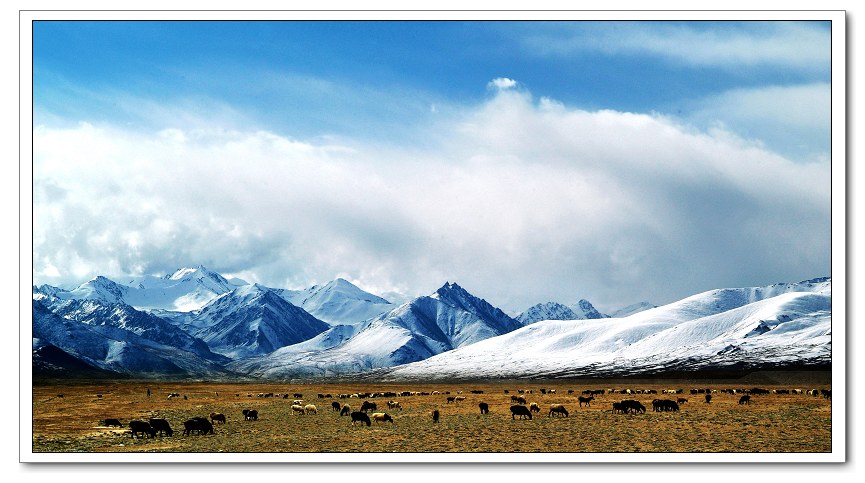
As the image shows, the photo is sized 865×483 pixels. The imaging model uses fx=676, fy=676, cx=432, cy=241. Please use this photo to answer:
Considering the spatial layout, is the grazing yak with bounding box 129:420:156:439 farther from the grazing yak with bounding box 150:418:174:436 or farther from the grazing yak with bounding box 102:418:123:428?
the grazing yak with bounding box 102:418:123:428

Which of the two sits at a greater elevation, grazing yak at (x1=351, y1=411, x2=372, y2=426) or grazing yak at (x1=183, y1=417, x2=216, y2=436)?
grazing yak at (x1=183, y1=417, x2=216, y2=436)

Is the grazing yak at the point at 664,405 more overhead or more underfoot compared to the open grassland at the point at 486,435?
more underfoot

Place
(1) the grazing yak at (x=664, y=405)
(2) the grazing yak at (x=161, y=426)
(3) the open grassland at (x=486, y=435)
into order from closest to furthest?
(3) the open grassland at (x=486, y=435)
(2) the grazing yak at (x=161, y=426)
(1) the grazing yak at (x=664, y=405)

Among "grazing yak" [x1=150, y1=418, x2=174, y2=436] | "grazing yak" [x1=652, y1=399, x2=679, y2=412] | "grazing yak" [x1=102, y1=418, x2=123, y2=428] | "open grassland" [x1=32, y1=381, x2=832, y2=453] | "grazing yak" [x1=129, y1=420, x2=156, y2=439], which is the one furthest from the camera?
"grazing yak" [x1=652, y1=399, x2=679, y2=412]

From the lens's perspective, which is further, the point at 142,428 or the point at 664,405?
the point at 664,405

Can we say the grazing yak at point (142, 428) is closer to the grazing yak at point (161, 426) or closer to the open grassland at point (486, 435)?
the grazing yak at point (161, 426)

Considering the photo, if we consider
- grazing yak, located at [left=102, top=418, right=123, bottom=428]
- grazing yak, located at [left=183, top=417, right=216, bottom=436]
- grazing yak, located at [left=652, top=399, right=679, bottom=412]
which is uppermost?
grazing yak, located at [left=183, top=417, right=216, bottom=436]

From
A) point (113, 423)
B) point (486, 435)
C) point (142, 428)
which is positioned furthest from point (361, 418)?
point (113, 423)

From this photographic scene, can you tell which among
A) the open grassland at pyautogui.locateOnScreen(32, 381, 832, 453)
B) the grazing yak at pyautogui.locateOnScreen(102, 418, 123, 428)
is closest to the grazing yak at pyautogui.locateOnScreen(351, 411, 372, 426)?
the open grassland at pyautogui.locateOnScreen(32, 381, 832, 453)

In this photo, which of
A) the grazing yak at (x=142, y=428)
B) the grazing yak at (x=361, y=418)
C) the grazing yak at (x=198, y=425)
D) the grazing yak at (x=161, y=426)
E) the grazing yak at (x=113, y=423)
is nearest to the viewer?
the grazing yak at (x=142, y=428)

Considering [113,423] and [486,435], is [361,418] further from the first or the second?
A: [113,423]

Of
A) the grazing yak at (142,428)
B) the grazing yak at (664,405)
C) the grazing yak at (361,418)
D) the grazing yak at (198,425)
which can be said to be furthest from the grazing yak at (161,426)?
the grazing yak at (664,405)
